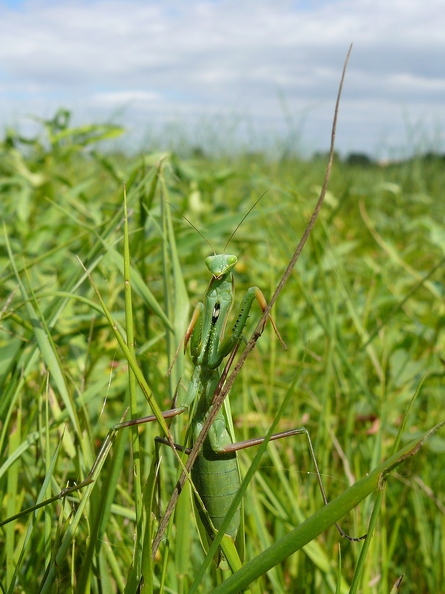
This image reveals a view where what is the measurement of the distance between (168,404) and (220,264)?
2.81 ft

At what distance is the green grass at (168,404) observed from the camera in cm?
102

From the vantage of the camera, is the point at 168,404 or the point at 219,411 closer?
the point at 219,411

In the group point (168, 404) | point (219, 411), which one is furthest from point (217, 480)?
point (168, 404)

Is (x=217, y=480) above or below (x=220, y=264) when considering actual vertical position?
below

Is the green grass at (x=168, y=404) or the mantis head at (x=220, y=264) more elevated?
the mantis head at (x=220, y=264)

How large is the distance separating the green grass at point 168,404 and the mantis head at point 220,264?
0.61ft

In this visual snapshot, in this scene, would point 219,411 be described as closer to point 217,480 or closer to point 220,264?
point 217,480

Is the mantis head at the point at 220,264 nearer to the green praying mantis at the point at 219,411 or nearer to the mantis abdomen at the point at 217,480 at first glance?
the green praying mantis at the point at 219,411

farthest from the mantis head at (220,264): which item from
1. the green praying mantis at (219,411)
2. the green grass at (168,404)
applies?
the green grass at (168,404)

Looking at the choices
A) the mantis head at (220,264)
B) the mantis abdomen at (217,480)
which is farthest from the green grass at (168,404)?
the mantis head at (220,264)

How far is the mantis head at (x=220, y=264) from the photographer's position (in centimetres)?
96

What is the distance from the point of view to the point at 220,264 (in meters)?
0.96

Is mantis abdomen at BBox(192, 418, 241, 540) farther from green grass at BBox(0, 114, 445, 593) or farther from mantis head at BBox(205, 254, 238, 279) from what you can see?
mantis head at BBox(205, 254, 238, 279)

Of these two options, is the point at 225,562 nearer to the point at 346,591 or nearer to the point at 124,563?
the point at 124,563
